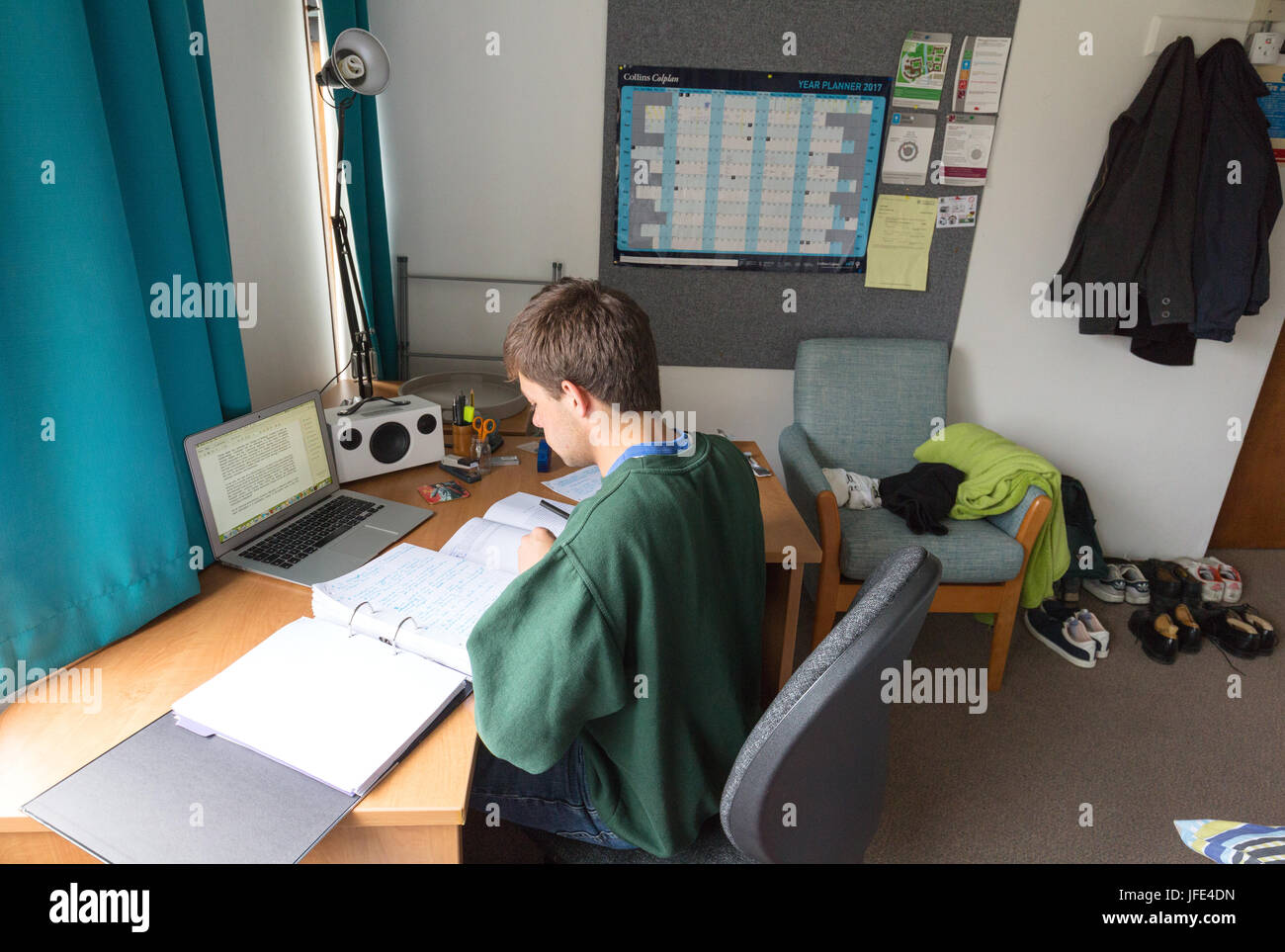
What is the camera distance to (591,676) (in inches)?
34.9

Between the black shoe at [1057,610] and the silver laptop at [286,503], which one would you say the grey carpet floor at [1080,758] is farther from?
the silver laptop at [286,503]

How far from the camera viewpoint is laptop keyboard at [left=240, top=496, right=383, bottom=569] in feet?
4.43

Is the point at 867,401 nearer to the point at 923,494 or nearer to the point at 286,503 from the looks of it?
the point at 923,494

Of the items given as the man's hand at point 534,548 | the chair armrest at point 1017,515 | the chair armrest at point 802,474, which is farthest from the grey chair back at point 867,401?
the man's hand at point 534,548

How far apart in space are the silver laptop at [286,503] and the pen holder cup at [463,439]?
0.31 metres

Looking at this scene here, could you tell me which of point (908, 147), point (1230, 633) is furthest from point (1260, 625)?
point (908, 147)

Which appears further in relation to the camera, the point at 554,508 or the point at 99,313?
the point at 554,508

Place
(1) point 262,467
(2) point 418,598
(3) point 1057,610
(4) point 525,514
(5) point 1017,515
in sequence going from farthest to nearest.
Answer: (3) point 1057,610, (5) point 1017,515, (4) point 525,514, (1) point 262,467, (2) point 418,598

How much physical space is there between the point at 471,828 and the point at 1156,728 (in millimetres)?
1874

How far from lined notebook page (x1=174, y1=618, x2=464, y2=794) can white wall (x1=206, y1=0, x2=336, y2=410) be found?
2.87 ft

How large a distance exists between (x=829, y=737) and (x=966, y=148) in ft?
7.32

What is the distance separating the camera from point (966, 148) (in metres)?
2.43
